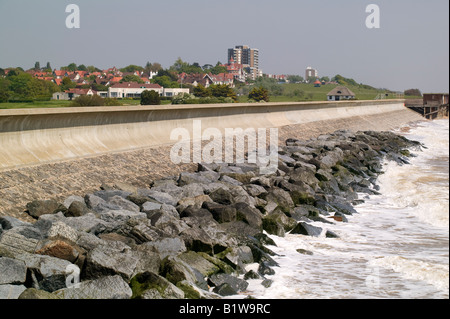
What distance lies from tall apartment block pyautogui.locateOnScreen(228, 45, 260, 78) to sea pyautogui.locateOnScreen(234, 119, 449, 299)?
49.4 meters

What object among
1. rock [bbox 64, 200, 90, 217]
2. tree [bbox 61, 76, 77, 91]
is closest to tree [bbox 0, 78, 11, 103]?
tree [bbox 61, 76, 77, 91]

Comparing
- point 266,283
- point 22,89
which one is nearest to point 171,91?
point 22,89

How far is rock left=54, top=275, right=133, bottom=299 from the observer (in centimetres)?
657

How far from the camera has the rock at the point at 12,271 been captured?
6.76m

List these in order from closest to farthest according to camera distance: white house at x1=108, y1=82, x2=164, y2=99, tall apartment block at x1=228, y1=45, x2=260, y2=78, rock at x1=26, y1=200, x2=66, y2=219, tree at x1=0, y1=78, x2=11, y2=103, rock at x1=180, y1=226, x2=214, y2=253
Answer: rock at x1=180, y1=226, x2=214, y2=253 → rock at x1=26, y1=200, x2=66, y2=219 → tree at x1=0, y1=78, x2=11, y2=103 → white house at x1=108, y1=82, x2=164, y2=99 → tall apartment block at x1=228, y1=45, x2=260, y2=78

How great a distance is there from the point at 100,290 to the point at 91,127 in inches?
330

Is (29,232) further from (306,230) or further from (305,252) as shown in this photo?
(306,230)

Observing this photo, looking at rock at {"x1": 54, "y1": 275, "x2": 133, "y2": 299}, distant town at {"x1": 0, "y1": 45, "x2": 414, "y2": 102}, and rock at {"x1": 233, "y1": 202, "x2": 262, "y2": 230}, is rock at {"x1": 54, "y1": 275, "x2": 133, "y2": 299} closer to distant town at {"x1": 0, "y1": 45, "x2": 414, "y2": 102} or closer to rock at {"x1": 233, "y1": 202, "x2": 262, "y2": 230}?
rock at {"x1": 233, "y1": 202, "x2": 262, "y2": 230}

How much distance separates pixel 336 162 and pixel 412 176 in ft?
8.34

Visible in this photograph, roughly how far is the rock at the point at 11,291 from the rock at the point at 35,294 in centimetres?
24

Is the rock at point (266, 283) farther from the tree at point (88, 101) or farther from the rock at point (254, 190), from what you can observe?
the tree at point (88, 101)

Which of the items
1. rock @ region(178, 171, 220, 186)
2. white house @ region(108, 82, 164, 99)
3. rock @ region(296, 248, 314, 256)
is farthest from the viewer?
white house @ region(108, 82, 164, 99)

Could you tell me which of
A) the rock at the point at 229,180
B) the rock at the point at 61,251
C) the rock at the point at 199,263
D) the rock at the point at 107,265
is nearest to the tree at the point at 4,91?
the rock at the point at 229,180
